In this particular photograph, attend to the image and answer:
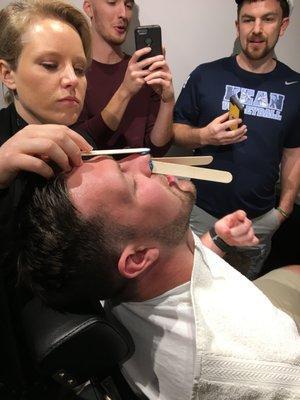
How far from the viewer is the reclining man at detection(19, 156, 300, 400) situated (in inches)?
28.7

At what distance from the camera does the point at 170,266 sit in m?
0.84

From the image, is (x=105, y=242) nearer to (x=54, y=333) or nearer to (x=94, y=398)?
(x=54, y=333)

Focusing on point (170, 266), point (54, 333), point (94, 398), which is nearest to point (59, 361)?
point (54, 333)

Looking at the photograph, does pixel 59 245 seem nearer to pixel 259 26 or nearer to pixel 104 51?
pixel 104 51

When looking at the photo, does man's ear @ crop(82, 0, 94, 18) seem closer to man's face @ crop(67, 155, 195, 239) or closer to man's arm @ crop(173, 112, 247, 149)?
man's arm @ crop(173, 112, 247, 149)

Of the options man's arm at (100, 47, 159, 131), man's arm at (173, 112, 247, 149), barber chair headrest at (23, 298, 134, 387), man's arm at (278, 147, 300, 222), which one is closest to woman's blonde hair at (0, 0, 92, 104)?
man's arm at (100, 47, 159, 131)

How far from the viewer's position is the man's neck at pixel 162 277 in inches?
32.8

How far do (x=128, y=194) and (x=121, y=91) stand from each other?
645mm

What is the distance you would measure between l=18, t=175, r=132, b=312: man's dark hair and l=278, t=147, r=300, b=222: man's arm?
1.23 metres

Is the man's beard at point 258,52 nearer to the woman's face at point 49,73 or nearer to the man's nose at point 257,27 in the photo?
the man's nose at point 257,27

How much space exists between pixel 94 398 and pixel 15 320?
0.80 ft

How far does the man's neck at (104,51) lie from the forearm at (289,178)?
87 centimetres

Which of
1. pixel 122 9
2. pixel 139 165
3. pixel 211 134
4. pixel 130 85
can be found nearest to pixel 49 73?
pixel 139 165

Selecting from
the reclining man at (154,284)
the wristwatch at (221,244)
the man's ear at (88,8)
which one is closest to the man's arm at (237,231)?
the wristwatch at (221,244)
